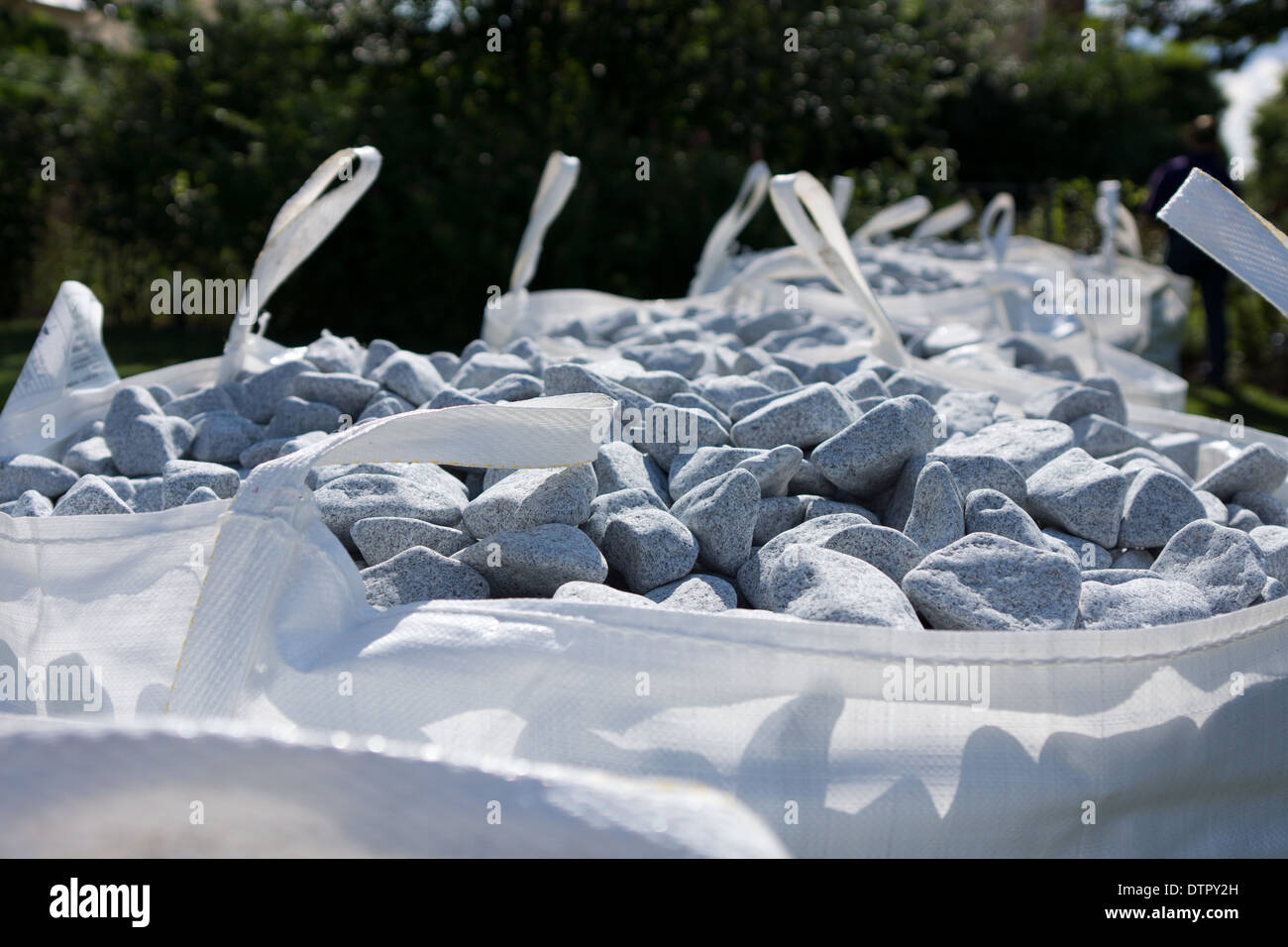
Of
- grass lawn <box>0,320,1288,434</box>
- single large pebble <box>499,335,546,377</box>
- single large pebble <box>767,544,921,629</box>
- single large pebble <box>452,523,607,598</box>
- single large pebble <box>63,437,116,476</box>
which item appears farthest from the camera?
grass lawn <box>0,320,1288,434</box>

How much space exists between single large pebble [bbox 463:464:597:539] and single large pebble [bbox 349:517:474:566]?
1.7 inches

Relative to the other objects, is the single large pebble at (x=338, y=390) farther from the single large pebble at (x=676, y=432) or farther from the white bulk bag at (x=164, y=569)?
the white bulk bag at (x=164, y=569)

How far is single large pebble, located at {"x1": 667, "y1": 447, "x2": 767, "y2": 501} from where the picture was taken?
1.40 m

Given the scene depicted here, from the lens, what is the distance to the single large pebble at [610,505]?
49.2 inches

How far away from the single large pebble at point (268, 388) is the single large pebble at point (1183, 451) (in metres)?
1.45

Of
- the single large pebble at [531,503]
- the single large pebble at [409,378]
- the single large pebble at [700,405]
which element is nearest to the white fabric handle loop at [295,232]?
the single large pebble at [409,378]

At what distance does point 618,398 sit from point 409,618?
2.44 ft

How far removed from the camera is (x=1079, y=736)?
0.86 m

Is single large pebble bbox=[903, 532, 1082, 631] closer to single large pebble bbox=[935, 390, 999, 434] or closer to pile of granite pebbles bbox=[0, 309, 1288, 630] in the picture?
pile of granite pebbles bbox=[0, 309, 1288, 630]

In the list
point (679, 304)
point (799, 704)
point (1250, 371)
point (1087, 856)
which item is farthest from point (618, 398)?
point (1250, 371)

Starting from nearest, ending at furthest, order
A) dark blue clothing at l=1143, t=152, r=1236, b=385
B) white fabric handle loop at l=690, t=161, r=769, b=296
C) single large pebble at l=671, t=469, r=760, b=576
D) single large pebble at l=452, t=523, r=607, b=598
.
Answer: single large pebble at l=452, t=523, r=607, b=598 < single large pebble at l=671, t=469, r=760, b=576 < white fabric handle loop at l=690, t=161, r=769, b=296 < dark blue clothing at l=1143, t=152, r=1236, b=385

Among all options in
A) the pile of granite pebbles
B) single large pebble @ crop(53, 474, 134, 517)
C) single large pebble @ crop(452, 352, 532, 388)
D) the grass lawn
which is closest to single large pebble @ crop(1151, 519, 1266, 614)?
the pile of granite pebbles

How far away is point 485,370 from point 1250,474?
1226 millimetres

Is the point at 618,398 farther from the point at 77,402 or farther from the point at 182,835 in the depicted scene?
the point at 182,835
